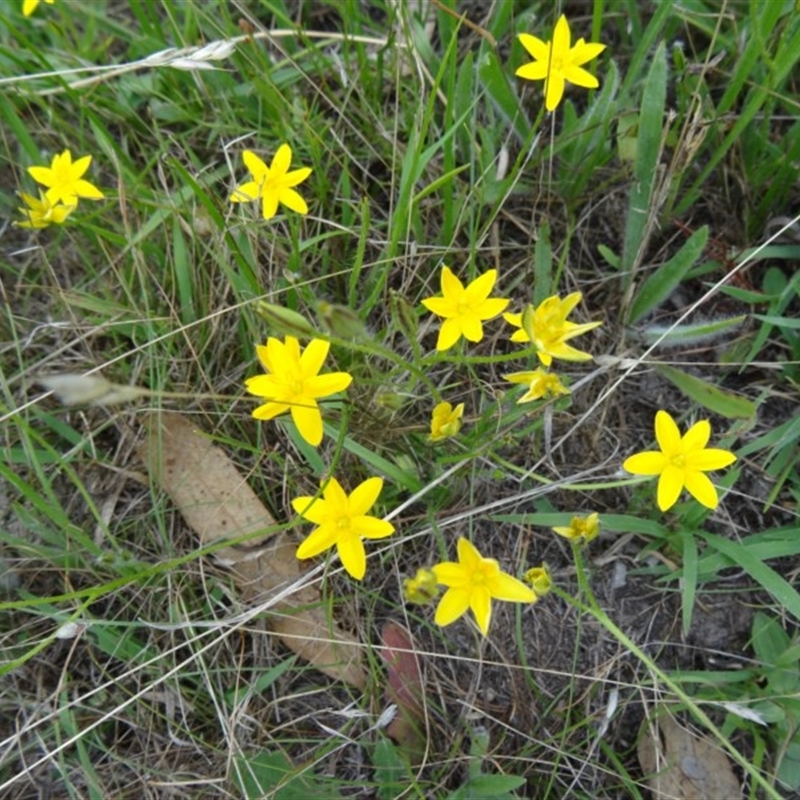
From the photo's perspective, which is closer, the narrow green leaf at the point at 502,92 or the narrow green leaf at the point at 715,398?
the narrow green leaf at the point at 715,398

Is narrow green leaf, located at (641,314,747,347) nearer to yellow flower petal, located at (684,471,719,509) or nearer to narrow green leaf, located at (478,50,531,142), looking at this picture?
yellow flower petal, located at (684,471,719,509)

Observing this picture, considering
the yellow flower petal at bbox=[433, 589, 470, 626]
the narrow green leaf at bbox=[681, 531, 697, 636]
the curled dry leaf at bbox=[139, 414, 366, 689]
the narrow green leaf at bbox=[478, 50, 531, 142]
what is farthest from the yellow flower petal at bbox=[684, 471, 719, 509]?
the narrow green leaf at bbox=[478, 50, 531, 142]

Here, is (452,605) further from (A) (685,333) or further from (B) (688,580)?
(A) (685,333)

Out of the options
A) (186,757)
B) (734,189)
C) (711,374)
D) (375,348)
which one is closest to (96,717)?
(186,757)

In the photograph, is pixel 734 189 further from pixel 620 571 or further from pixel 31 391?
pixel 31 391

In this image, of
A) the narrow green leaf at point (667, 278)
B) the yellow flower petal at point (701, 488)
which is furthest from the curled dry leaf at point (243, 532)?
the narrow green leaf at point (667, 278)

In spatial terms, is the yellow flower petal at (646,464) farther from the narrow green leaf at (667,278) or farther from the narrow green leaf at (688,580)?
the narrow green leaf at (667,278)
